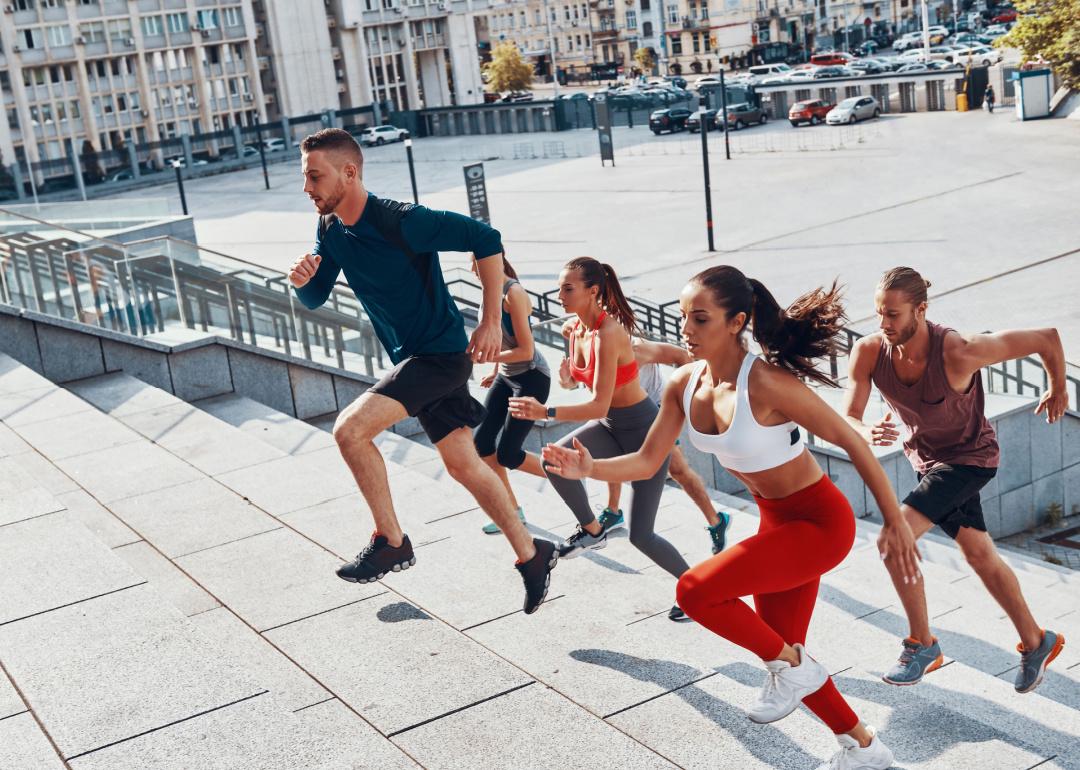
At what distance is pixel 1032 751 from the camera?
4535 mm

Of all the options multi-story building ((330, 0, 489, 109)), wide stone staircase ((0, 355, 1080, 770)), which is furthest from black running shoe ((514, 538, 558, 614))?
multi-story building ((330, 0, 489, 109))

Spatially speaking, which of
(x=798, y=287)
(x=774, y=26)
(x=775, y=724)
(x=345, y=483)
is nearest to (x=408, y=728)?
Result: (x=775, y=724)

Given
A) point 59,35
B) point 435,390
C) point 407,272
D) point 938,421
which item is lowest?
point 938,421

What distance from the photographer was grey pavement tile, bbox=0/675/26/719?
4336 mm

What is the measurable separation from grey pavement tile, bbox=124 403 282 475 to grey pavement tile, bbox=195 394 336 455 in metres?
0.31

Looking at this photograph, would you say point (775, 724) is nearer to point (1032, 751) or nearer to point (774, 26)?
point (1032, 751)

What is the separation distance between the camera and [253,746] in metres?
4.10

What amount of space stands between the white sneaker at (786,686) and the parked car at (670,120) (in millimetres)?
53274

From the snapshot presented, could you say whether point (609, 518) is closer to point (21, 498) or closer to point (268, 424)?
point (21, 498)

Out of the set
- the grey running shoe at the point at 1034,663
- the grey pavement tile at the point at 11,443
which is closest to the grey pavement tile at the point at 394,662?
the grey running shoe at the point at 1034,663

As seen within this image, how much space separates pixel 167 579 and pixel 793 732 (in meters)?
3.29

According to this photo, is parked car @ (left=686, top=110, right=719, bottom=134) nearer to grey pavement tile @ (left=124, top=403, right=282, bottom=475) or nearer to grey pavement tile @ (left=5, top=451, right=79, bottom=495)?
grey pavement tile @ (left=124, top=403, right=282, bottom=475)

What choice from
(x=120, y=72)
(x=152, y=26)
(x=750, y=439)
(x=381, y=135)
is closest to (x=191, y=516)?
(x=750, y=439)

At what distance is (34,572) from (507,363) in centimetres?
264
